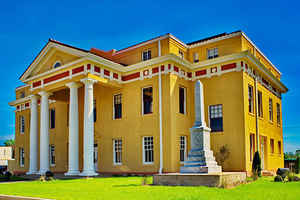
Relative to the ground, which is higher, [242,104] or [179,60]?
[179,60]

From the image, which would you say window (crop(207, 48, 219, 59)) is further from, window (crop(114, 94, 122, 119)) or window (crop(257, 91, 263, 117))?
window (crop(114, 94, 122, 119))

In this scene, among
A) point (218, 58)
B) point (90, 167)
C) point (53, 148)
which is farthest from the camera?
point (53, 148)

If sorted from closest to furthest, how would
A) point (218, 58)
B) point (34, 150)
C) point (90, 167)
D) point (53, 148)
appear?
point (90, 167) < point (218, 58) < point (34, 150) < point (53, 148)

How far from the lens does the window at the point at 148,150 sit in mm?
24297

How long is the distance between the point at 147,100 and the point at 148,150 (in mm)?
3713

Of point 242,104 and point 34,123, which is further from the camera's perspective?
point 34,123

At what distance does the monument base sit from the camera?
1322 centimetres

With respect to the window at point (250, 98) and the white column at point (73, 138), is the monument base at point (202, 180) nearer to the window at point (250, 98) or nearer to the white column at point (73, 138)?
the white column at point (73, 138)

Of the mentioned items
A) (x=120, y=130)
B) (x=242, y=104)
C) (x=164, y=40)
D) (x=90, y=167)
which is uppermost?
(x=164, y=40)

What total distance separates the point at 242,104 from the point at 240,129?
174cm

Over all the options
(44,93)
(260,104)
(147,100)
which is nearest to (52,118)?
(44,93)

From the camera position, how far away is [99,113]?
91.2 ft

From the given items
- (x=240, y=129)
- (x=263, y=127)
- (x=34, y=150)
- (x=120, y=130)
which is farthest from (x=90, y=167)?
(x=263, y=127)

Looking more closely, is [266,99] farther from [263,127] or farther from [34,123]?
[34,123]
